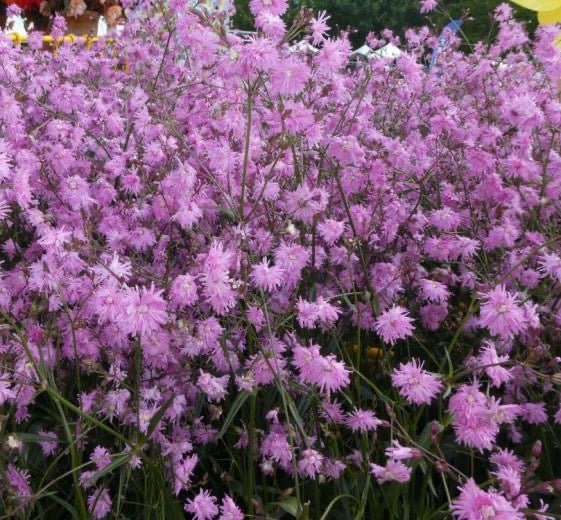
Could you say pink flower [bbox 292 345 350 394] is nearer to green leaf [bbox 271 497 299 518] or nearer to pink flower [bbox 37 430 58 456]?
green leaf [bbox 271 497 299 518]

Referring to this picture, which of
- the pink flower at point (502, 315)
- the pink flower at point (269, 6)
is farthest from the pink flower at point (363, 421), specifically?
the pink flower at point (269, 6)

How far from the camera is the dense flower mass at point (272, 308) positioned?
1.39 m

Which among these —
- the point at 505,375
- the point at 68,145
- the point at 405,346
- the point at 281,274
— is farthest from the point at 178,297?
the point at 68,145

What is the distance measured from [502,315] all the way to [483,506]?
42cm

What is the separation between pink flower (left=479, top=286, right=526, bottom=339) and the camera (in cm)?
132

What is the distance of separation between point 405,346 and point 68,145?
1211mm

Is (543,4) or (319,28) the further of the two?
(543,4)

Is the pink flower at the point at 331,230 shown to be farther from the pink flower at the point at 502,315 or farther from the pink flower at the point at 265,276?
the pink flower at the point at 502,315

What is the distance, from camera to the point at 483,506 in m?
1.02

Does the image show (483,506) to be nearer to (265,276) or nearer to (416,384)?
(416,384)

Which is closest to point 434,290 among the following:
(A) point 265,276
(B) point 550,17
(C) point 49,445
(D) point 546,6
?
(A) point 265,276

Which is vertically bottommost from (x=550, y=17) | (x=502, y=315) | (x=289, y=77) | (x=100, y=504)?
(x=100, y=504)

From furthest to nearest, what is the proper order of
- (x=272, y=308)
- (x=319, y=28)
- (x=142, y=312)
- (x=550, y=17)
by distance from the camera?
(x=550, y=17) → (x=319, y=28) → (x=272, y=308) → (x=142, y=312)

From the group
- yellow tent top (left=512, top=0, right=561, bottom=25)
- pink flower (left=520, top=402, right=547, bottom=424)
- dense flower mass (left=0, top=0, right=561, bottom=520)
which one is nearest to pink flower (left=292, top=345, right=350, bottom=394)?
dense flower mass (left=0, top=0, right=561, bottom=520)
